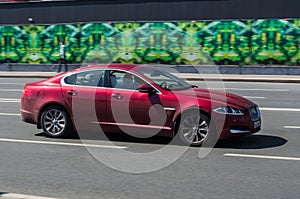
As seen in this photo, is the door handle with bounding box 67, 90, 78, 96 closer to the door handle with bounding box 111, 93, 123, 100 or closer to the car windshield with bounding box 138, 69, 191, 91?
the door handle with bounding box 111, 93, 123, 100

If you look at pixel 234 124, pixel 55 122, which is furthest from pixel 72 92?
pixel 234 124

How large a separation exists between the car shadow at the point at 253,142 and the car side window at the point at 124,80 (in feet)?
6.37

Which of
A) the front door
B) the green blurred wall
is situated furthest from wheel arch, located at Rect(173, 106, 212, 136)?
the green blurred wall

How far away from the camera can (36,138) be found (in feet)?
37.7

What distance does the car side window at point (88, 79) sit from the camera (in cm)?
1113

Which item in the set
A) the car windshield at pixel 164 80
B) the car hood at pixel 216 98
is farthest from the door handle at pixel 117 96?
the car hood at pixel 216 98

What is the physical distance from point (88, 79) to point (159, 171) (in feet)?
11.1

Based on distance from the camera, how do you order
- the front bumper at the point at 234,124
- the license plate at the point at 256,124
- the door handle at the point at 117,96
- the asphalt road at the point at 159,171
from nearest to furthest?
the asphalt road at the point at 159,171
the front bumper at the point at 234,124
the license plate at the point at 256,124
the door handle at the point at 117,96

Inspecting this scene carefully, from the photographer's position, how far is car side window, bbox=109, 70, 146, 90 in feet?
35.5

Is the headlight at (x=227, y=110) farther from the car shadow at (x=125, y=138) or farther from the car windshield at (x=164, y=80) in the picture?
the car shadow at (x=125, y=138)

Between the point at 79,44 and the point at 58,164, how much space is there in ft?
93.0

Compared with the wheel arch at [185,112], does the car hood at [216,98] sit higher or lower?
higher

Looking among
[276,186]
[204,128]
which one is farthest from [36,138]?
[276,186]

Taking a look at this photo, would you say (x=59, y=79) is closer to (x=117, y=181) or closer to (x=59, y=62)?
(x=117, y=181)
